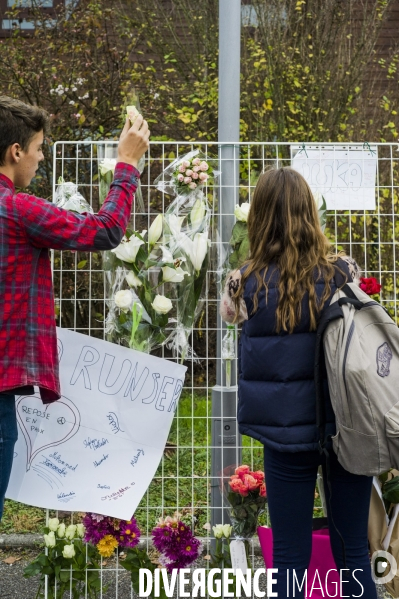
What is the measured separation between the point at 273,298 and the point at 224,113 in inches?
46.8

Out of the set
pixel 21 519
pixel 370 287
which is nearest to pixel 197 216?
pixel 370 287

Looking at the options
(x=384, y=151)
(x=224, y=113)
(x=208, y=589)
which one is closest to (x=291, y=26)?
(x=384, y=151)

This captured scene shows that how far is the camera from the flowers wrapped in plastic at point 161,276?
293 cm

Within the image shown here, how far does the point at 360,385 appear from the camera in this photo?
7.14ft

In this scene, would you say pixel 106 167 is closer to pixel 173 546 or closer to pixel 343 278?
pixel 343 278

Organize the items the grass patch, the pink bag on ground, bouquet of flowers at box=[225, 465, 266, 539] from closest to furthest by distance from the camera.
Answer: the pink bag on ground < bouquet of flowers at box=[225, 465, 266, 539] < the grass patch

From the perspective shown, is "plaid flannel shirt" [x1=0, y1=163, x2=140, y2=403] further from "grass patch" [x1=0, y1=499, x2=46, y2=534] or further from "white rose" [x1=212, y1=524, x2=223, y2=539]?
"grass patch" [x1=0, y1=499, x2=46, y2=534]

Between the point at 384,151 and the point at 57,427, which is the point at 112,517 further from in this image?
the point at 384,151

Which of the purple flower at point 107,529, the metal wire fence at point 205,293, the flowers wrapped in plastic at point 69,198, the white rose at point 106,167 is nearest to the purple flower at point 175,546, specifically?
the purple flower at point 107,529

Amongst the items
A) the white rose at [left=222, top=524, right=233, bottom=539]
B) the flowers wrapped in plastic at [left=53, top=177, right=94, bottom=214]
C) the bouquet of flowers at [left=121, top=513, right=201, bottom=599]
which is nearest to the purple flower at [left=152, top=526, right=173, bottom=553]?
the bouquet of flowers at [left=121, top=513, right=201, bottom=599]

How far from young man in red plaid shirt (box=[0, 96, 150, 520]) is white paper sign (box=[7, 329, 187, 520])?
0.71 m

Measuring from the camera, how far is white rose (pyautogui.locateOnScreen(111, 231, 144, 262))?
2924 mm

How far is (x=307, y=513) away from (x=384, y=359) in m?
0.55

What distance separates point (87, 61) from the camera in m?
6.18
